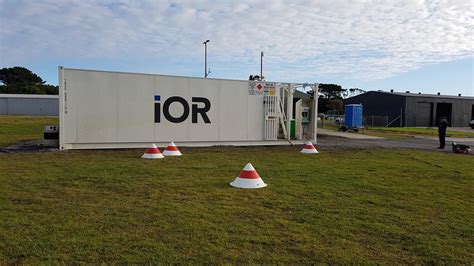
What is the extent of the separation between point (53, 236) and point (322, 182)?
529cm

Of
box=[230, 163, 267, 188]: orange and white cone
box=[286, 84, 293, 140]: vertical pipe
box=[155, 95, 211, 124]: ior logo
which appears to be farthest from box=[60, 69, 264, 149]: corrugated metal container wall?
box=[230, 163, 267, 188]: orange and white cone

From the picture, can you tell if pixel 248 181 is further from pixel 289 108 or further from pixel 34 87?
pixel 34 87

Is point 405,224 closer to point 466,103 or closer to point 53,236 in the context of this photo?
point 53,236

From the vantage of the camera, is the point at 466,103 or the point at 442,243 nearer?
the point at 442,243

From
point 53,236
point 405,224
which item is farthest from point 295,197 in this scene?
point 53,236

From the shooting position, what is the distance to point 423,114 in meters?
48.3

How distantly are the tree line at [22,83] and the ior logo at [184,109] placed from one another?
85884mm

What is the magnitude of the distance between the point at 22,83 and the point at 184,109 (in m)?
97.9

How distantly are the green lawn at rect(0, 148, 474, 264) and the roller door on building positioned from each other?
41995 millimetres

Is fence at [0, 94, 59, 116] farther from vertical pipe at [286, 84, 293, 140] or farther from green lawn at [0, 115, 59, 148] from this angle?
vertical pipe at [286, 84, 293, 140]

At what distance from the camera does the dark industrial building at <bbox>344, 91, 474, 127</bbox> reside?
47.0 metres

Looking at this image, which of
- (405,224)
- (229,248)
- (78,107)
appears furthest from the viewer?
(78,107)

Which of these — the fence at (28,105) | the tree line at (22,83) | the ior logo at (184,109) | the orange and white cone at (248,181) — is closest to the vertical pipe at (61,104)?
the ior logo at (184,109)

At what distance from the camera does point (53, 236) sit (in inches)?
166
